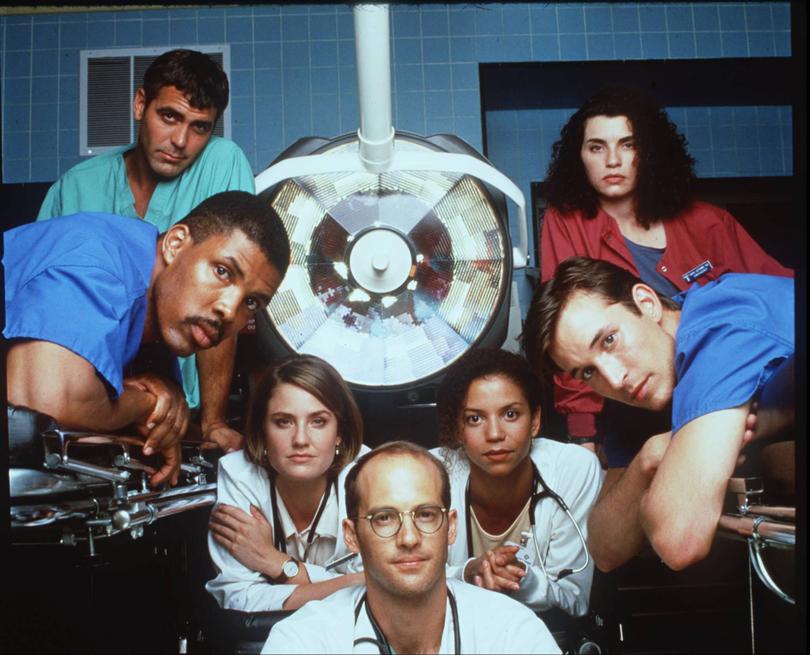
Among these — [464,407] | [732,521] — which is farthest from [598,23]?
[732,521]

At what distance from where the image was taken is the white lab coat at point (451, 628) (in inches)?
85.5

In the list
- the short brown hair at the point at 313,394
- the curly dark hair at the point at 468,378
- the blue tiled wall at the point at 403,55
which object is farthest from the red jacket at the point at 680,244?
the short brown hair at the point at 313,394

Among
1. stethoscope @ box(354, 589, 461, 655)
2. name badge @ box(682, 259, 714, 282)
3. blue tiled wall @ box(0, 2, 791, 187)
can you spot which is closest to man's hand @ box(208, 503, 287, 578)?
stethoscope @ box(354, 589, 461, 655)

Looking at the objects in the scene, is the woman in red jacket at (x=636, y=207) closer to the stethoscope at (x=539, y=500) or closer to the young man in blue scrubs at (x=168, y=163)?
the stethoscope at (x=539, y=500)

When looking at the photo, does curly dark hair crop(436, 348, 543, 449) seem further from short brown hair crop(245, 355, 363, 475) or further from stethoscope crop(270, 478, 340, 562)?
stethoscope crop(270, 478, 340, 562)

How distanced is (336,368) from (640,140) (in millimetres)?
1029

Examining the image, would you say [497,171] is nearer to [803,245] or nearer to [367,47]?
[367,47]

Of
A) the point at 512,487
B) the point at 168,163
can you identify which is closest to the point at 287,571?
the point at 512,487

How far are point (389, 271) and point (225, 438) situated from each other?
0.62 metres

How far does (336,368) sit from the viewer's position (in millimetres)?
2377

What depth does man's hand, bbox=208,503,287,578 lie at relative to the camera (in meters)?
2.34

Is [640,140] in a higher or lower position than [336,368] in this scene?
higher

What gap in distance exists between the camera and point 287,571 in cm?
233

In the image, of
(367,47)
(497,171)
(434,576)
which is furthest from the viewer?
(497,171)
